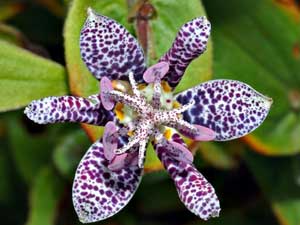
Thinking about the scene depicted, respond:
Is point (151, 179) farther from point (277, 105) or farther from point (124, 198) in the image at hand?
point (124, 198)

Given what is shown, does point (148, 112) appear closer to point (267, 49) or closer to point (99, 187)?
point (99, 187)

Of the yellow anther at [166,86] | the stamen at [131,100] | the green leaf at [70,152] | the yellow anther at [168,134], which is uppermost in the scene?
the stamen at [131,100]

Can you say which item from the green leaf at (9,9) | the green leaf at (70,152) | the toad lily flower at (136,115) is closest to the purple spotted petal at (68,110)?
the toad lily flower at (136,115)

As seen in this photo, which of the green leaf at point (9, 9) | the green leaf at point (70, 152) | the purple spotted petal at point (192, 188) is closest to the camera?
the purple spotted petal at point (192, 188)

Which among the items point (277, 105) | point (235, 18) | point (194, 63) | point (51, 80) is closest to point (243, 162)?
point (277, 105)

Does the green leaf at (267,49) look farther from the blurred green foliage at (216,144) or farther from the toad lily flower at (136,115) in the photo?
the toad lily flower at (136,115)

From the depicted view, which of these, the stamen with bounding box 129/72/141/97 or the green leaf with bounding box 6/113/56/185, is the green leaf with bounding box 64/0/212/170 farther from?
the green leaf with bounding box 6/113/56/185

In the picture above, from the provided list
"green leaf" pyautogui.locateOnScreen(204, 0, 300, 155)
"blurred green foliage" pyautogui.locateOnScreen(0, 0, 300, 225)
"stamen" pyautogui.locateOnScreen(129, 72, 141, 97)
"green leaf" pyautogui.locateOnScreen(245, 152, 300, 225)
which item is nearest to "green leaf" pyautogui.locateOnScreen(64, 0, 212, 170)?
"blurred green foliage" pyautogui.locateOnScreen(0, 0, 300, 225)
